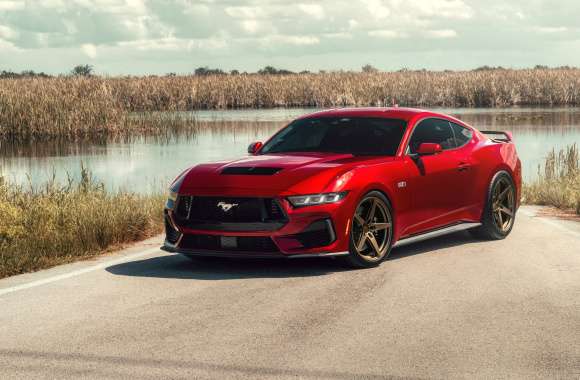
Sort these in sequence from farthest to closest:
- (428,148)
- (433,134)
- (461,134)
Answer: (461,134) → (433,134) → (428,148)

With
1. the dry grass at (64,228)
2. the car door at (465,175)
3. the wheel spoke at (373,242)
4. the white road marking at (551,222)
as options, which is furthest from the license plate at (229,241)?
the white road marking at (551,222)

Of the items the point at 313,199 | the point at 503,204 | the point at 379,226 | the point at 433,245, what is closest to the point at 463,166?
the point at 433,245

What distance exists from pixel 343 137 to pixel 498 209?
92.8 inches

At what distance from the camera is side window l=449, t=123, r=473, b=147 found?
39.7ft

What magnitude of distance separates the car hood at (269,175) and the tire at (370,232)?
1.29 feet

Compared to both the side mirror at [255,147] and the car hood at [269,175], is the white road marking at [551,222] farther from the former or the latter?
the side mirror at [255,147]

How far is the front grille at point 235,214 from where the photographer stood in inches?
386

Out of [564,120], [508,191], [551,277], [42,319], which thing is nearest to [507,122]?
[564,120]

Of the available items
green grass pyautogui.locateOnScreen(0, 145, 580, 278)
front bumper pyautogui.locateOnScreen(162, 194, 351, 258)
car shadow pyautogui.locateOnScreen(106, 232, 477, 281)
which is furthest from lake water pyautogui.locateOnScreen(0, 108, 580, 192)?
front bumper pyautogui.locateOnScreen(162, 194, 351, 258)

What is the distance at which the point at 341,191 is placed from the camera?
9.91 meters

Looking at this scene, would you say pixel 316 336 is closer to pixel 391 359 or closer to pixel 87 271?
pixel 391 359

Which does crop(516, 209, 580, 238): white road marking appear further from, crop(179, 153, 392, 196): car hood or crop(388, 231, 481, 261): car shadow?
crop(179, 153, 392, 196): car hood

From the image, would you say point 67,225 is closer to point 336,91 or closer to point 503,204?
point 503,204

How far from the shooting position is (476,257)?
11047 millimetres
